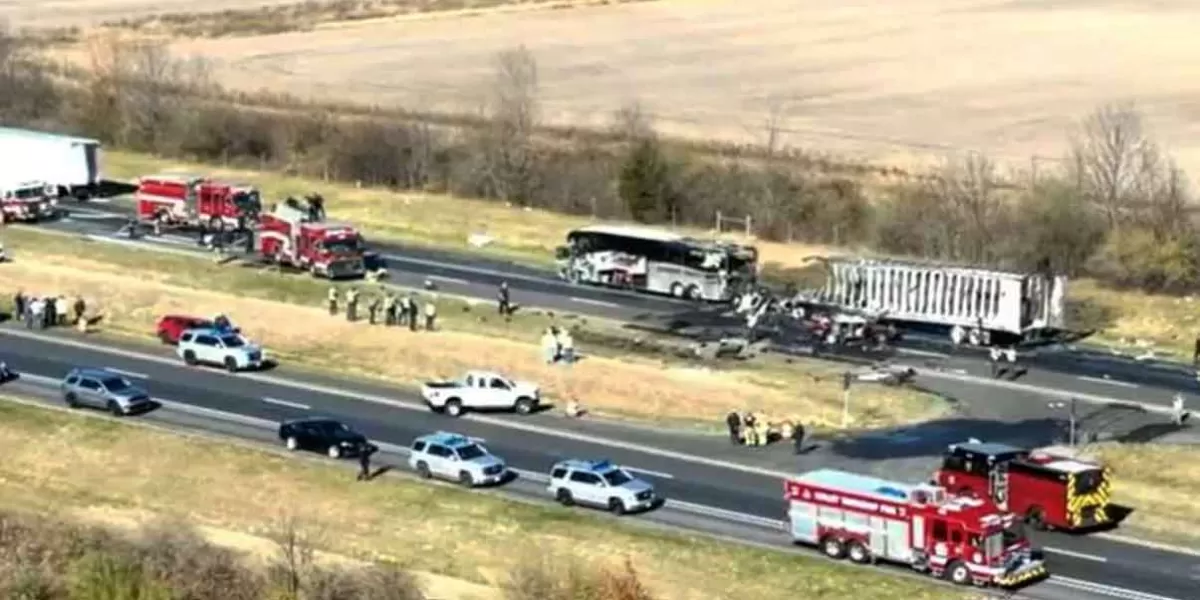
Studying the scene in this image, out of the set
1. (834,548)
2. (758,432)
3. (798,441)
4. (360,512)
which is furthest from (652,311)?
(834,548)

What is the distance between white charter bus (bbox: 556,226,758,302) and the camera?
84.0m

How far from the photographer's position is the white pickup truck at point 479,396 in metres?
69.2

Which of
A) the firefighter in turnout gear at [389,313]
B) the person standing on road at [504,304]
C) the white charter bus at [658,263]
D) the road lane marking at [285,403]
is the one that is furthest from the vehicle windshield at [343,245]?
the road lane marking at [285,403]

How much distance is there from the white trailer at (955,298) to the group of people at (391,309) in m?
12.3

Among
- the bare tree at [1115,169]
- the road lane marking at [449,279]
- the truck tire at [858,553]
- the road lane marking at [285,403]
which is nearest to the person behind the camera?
the truck tire at [858,553]

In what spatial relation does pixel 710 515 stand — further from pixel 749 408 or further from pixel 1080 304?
pixel 1080 304

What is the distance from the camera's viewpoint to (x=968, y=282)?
78.4 metres

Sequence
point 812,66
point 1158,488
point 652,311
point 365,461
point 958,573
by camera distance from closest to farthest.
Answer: point 958,573
point 1158,488
point 365,461
point 652,311
point 812,66

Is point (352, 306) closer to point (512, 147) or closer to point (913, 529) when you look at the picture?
point (512, 147)

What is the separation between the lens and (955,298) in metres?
78.9

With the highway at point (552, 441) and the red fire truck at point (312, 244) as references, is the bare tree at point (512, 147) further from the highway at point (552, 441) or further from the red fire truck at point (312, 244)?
the highway at point (552, 441)

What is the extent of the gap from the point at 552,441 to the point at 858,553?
13.6 metres

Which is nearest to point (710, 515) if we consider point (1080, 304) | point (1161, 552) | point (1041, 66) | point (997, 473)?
point (997, 473)

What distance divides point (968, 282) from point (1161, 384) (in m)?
7.50
